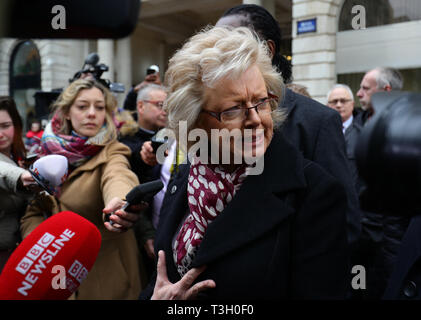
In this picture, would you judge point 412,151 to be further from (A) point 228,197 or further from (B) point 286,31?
(B) point 286,31

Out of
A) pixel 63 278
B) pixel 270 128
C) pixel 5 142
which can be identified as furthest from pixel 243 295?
pixel 5 142

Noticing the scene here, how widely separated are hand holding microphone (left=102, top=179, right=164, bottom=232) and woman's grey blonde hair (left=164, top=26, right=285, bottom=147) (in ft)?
0.84

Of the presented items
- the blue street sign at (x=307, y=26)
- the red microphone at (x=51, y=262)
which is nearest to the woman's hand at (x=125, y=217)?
the red microphone at (x=51, y=262)

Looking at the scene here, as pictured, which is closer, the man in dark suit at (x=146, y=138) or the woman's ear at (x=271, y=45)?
the woman's ear at (x=271, y=45)

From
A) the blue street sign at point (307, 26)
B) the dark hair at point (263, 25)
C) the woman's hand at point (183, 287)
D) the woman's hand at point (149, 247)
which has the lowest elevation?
the woman's hand at point (149, 247)

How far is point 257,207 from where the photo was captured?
1.27 metres

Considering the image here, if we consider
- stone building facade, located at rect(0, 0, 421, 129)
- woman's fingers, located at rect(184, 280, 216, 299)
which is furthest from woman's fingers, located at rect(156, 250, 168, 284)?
stone building facade, located at rect(0, 0, 421, 129)

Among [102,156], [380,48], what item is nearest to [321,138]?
[102,156]

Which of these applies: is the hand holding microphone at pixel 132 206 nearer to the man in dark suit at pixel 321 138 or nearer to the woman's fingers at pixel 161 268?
the woman's fingers at pixel 161 268

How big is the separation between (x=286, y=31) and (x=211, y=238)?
13700 millimetres

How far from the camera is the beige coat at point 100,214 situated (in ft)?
7.38

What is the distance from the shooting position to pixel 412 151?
0.52 meters

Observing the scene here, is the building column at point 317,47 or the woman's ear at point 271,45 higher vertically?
the building column at point 317,47

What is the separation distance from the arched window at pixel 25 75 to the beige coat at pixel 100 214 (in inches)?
431
